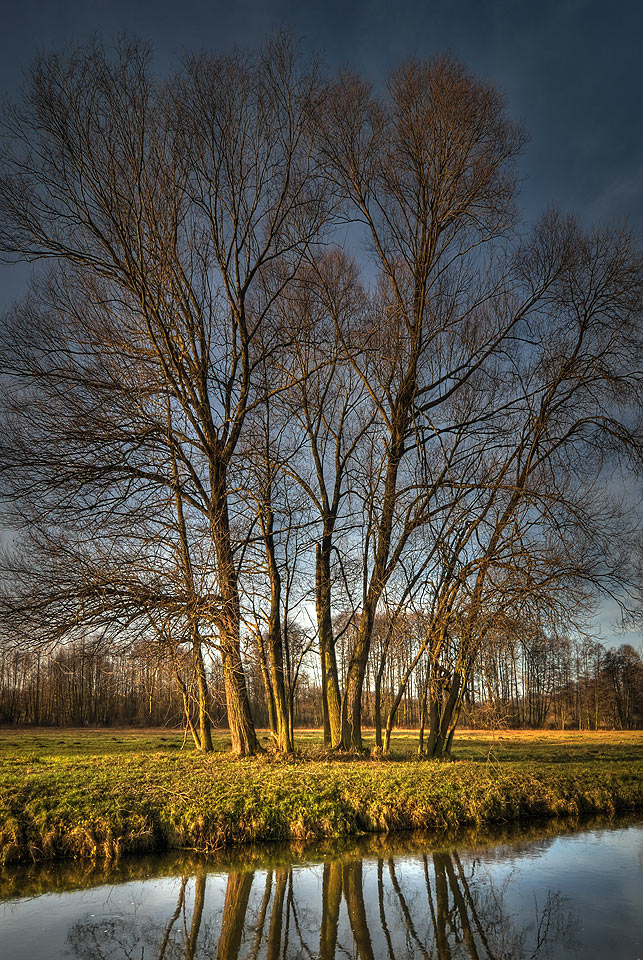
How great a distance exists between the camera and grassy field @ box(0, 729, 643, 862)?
935 centimetres

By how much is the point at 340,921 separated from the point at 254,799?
11.6ft

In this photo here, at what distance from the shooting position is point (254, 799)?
1052 cm

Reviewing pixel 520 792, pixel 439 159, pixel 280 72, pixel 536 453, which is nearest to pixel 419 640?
pixel 520 792

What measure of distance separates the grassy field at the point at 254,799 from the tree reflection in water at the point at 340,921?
1.25 m

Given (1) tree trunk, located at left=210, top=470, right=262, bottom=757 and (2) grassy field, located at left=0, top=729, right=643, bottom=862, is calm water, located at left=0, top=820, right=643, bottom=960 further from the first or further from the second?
(1) tree trunk, located at left=210, top=470, right=262, bottom=757

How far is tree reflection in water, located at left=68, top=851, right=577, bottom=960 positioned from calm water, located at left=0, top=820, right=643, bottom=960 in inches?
0.7

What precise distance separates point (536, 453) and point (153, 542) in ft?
31.2

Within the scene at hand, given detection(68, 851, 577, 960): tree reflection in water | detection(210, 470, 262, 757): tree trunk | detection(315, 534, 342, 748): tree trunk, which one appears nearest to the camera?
detection(68, 851, 577, 960): tree reflection in water

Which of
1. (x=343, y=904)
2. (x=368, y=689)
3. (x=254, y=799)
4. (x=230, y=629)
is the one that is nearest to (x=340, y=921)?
(x=343, y=904)

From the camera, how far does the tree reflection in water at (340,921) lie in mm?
6422

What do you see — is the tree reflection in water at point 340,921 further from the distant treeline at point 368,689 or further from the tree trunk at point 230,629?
the tree trunk at point 230,629

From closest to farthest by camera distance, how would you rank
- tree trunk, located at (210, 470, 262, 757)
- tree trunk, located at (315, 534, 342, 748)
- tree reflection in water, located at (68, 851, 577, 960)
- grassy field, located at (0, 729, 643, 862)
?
tree reflection in water, located at (68, 851, 577, 960)
grassy field, located at (0, 729, 643, 862)
tree trunk, located at (210, 470, 262, 757)
tree trunk, located at (315, 534, 342, 748)

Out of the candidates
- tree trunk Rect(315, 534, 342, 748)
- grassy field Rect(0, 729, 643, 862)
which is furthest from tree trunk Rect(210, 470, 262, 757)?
tree trunk Rect(315, 534, 342, 748)

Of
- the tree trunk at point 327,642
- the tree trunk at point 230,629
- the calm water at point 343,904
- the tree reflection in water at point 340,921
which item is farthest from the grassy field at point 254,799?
the tree trunk at point 327,642
